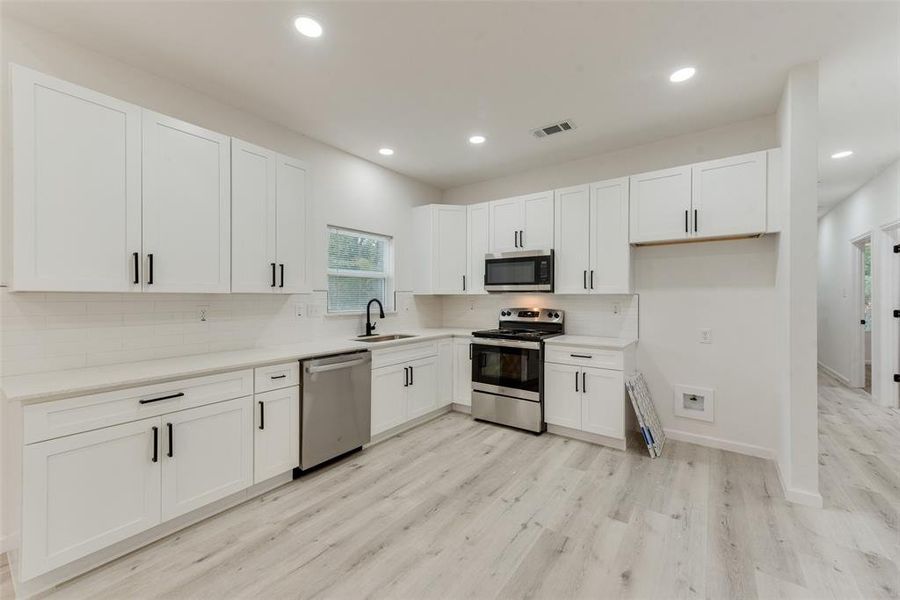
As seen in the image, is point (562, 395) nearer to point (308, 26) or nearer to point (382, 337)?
point (382, 337)

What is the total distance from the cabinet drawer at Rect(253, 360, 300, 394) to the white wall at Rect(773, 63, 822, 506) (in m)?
3.35

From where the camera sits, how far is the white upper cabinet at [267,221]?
2.75 m

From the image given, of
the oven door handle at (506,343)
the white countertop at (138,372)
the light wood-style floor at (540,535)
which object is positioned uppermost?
the white countertop at (138,372)

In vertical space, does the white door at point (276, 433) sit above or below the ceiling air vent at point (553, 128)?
below

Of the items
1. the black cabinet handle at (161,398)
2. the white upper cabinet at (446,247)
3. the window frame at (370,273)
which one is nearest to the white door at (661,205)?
the white upper cabinet at (446,247)

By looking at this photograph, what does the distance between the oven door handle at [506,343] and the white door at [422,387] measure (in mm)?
515

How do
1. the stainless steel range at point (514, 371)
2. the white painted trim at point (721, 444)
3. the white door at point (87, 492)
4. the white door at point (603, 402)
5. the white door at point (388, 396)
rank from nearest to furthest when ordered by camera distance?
the white door at point (87, 492) < the white painted trim at point (721, 444) < the white door at point (603, 402) < the white door at point (388, 396) < the stainless steel range at point (514, 371)

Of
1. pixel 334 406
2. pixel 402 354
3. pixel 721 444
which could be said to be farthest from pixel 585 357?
pixel 334 406

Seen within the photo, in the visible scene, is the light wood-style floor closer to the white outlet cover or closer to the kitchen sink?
the white outlet cover

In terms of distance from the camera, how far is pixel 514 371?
3885 mm

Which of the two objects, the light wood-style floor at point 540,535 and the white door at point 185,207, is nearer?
the light wood-style floor at point 540,535

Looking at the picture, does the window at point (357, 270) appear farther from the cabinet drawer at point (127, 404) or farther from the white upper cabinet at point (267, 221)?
the cabinet drawer at point (127, 404)

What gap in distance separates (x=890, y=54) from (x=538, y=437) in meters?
3.62

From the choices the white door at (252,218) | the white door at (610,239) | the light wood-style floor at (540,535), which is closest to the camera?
the light wood-style floor at (540,535)
